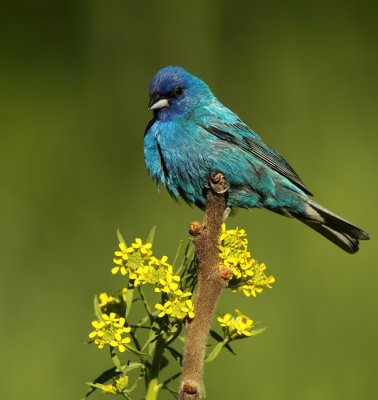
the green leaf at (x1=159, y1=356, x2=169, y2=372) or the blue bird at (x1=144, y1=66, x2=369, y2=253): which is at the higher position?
the blue bird at (x1=144, y1=66, x2=369, y2=253)

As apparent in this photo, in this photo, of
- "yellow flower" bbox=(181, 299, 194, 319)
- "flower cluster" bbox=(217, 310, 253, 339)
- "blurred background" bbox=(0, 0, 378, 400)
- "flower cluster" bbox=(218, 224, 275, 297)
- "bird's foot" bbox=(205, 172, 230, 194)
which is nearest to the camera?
"yellow flower" bbox=(181, 299, 194, 319)

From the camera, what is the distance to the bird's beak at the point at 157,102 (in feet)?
13.2

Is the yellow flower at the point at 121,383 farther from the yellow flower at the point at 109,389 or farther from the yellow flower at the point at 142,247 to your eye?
the yellow flower at the point at 142,247

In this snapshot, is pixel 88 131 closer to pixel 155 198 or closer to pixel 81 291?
pixel 155 198

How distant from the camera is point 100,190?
4.51 m

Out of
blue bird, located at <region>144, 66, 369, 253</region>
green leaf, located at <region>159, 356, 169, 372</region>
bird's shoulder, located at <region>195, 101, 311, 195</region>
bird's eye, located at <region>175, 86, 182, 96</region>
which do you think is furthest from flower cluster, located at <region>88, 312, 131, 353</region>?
bird's eye, located at <region>175, 86, 182, 96</region>

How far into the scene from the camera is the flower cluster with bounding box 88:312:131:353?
1676 mm

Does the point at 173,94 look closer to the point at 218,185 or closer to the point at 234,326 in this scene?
the point at 218,185

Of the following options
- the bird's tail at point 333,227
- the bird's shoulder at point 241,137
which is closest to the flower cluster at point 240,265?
the bird's shoulder at point 241,137

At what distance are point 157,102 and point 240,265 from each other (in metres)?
2.25

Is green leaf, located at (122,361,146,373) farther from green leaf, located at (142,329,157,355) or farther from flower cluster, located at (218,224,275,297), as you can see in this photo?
flower cluster, located at (218,224,275,297)

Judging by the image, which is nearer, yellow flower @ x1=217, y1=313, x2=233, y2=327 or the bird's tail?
yellow flower @ x1=217, y1=313, x2=233, y2=327

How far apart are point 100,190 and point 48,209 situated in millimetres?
295

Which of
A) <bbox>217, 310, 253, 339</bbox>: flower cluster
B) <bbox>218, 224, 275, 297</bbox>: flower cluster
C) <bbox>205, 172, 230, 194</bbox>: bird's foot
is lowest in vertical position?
<bbox>217, 310, 253, 339</bbox>: flower cluster
